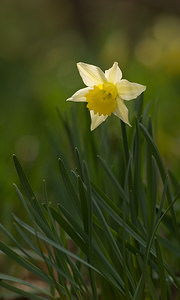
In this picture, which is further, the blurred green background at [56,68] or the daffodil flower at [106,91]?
the blurred green background at [56,68]

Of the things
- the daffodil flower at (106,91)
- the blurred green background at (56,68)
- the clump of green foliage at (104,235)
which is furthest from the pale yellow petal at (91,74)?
the blurred green background at (56,68)

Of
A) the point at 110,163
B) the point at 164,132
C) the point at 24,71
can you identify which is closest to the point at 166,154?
the point at 164,132

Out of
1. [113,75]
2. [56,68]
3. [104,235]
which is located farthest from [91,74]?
[56,68]

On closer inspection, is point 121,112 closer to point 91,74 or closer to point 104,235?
point 91,74

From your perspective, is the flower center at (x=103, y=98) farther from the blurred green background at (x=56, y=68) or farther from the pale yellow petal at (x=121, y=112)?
the blurred green background at (x=56, y=68)

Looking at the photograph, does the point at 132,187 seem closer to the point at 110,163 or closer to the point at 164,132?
the point at 110,163

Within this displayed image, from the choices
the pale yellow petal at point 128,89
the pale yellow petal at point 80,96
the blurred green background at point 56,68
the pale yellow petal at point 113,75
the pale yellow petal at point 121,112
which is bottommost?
the blurred green background at point 56,68

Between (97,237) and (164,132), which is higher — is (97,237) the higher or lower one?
the higher one
